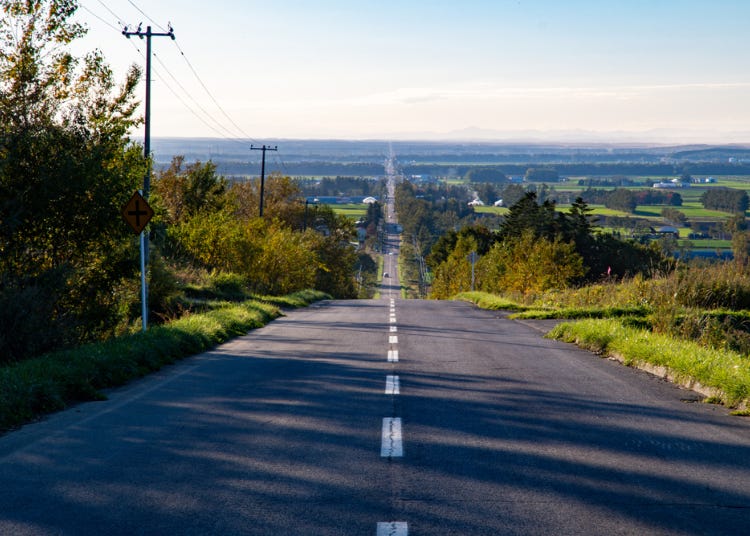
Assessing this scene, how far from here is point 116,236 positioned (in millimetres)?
15930

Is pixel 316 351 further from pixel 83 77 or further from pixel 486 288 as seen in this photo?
pixel 486 288

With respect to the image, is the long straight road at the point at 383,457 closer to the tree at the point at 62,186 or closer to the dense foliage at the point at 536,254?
the tree at the point at 62,186

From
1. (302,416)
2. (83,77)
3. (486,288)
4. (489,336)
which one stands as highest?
(83,77)

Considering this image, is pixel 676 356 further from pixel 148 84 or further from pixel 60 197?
pixel 148 84

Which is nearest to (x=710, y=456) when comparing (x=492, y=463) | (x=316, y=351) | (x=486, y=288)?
(x=492, y=463)

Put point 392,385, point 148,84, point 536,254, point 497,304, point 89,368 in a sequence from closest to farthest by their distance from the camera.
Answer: point 392,385, point 89,368, point 148,84, point 497,304, point 536,254

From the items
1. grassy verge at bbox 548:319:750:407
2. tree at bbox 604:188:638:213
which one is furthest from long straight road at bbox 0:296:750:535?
tree at bbox 604:188:638:213

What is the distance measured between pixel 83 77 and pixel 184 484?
45.3 feet

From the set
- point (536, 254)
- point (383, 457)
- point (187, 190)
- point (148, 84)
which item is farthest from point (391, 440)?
point (187, 190)

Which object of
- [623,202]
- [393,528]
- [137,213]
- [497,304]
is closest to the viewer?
[393,528]

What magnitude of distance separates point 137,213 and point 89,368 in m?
4.63

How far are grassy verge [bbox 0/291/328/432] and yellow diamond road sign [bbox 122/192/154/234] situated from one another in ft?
6.56

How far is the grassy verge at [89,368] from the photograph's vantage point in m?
8.47

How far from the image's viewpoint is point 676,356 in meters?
11.0
